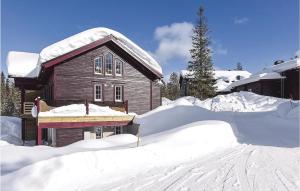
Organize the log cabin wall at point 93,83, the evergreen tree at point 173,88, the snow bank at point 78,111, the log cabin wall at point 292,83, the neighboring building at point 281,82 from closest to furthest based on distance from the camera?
the snow bank at point 78,111 < the log cabin wall at point 93,83 < the log cabin wall at point 292,83 < the neighboring building at point 281,82 < the evergreen tree at point 173,88

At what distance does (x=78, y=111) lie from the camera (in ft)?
59.4

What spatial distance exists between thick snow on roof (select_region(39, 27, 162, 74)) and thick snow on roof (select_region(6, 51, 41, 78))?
4236 mm

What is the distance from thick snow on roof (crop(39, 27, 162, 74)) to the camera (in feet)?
67.9

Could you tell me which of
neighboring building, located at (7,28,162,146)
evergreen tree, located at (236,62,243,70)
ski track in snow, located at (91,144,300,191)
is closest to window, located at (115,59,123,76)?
neighboring building, located at (7,28,162,146)

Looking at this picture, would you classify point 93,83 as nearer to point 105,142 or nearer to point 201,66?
point 105,142

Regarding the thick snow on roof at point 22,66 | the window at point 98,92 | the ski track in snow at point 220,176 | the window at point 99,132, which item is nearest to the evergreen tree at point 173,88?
the thick snow on roof at point 22,66

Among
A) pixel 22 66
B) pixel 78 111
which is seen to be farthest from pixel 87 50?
pixel 22 66

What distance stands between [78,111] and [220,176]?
11509mm

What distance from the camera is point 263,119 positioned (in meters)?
22.4

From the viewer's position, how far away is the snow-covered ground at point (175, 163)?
810cm

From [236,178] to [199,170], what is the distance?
1454 mm

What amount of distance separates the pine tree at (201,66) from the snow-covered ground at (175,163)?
80.7 ft

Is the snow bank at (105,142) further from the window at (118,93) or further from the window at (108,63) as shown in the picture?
the window at (108,63)

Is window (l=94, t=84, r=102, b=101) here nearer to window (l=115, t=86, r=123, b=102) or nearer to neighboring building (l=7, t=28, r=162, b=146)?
neighboring building (l=7, t=28, r=162, b=146)
